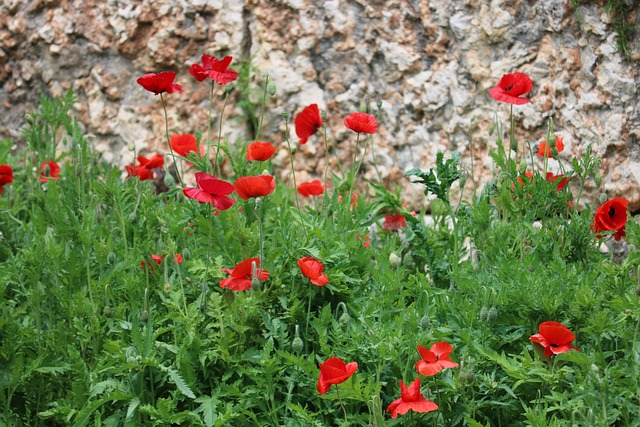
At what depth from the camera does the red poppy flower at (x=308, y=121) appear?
3.05m

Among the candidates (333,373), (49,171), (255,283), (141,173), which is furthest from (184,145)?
(333,373)

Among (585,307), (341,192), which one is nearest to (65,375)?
(341,192)

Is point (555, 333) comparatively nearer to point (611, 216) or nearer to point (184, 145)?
point (611, 216)


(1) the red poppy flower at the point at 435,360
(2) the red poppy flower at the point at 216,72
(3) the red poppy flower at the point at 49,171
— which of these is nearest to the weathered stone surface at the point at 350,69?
(3) the red poppy flower at the point at 49,171

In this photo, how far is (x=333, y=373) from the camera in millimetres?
2219

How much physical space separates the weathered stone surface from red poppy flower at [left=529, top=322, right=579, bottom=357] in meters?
1.46

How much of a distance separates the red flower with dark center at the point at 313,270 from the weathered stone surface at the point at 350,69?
47.8 inches

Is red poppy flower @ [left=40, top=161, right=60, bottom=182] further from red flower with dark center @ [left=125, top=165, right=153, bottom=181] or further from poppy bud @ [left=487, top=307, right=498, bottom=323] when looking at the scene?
poppy bud @ [left=487, top=307, right=498, bottom=323]

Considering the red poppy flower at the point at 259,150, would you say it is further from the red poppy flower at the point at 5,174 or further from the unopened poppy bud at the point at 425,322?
the red poppy flower at the point at 5,174

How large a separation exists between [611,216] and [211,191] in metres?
1.40

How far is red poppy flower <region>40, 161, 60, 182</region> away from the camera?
3.62 metres

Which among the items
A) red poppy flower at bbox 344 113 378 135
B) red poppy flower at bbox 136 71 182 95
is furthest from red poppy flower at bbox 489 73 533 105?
red poppy flower at bbox 136 71 182 95

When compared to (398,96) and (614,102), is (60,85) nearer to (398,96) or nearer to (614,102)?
(398,96)

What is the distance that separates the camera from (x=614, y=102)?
3.60 m
